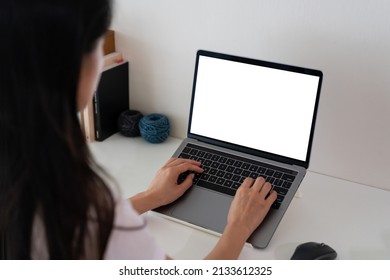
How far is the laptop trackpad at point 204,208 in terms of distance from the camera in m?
0.91

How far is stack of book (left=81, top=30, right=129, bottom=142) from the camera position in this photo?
119cm

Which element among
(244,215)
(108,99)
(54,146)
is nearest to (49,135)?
(54,146)

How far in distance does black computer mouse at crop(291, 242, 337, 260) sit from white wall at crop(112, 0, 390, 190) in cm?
30

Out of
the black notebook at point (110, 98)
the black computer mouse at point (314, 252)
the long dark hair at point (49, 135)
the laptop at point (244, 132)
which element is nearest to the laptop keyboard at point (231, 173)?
the laptop at point (244, 132)

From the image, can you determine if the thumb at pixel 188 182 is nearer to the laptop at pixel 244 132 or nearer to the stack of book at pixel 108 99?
the laptop at pixel 244 132

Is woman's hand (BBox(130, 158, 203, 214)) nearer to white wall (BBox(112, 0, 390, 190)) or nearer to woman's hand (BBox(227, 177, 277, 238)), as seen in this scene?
woman's hand (BBox(227, 177, 277, 238))

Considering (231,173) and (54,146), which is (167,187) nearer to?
(231,173)

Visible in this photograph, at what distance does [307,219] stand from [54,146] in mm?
594

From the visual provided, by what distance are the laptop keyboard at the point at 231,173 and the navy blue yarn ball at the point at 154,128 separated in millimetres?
162

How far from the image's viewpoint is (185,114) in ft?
4.06

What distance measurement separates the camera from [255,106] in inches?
40.4

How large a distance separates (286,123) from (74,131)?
554 mm
